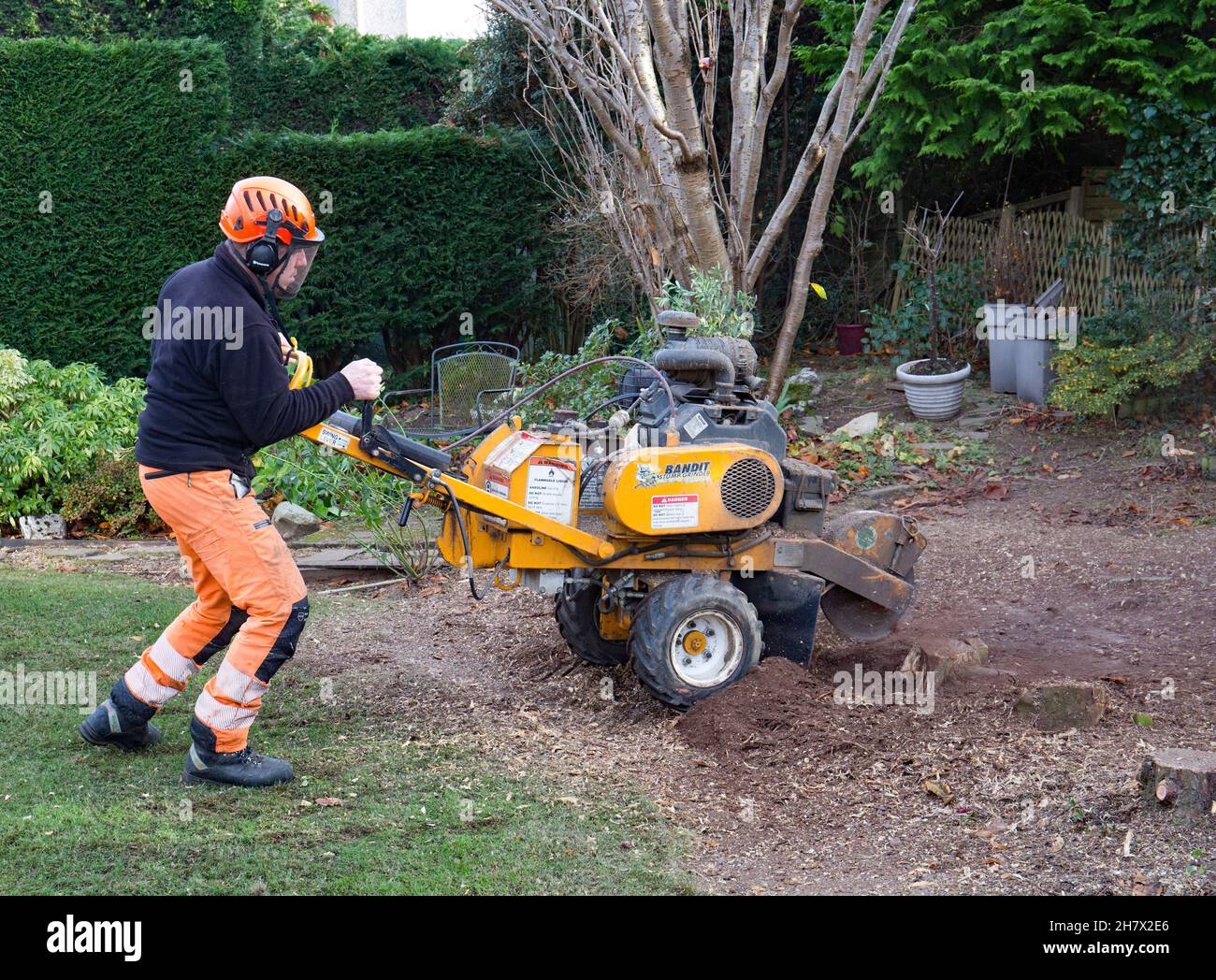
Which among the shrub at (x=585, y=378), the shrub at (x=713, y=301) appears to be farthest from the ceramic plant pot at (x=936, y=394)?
the shrub at (x=585, y=378)

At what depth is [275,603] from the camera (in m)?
4.68

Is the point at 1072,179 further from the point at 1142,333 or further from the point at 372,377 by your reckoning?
the point at 372,377

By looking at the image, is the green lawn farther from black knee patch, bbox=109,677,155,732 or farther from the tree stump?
the tree stump

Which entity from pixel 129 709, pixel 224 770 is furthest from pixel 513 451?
pixel 129 709

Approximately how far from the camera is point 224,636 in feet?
16.5

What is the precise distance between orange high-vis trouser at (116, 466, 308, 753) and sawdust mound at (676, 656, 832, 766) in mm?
1692

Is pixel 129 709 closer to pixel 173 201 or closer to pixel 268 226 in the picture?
pixel 268 226

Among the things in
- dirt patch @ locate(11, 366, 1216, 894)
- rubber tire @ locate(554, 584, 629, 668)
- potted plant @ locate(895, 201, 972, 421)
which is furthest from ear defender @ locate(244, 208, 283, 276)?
potted plant @ locate(895, 201, 972, 421)

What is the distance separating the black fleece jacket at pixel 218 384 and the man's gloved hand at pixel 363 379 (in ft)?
0.14

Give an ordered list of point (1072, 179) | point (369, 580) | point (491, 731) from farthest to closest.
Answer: point (1072, 179) < point (369, 580) < point (491, 731)

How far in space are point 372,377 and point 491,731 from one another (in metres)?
1.73

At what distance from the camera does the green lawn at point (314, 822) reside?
3980mm

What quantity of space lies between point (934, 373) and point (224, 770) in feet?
28.4
